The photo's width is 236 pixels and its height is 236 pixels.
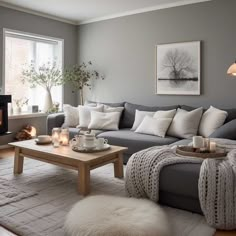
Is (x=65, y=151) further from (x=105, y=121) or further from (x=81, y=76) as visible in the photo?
(x=81, y=76)

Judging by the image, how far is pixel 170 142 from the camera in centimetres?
366

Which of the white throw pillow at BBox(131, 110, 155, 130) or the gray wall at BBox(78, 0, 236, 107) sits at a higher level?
the gray wall at BBox(78, 0, 236, 107)

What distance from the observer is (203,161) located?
2355 millimetres

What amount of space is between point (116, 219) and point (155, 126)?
2.14m

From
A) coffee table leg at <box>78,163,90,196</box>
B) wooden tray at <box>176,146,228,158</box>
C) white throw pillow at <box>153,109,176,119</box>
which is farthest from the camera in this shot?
white throw pillow at <box>153,109,176,119</box>

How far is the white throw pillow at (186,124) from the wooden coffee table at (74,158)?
104cm

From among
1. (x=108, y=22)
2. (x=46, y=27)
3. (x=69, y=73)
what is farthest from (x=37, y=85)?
(x=108, y=22)

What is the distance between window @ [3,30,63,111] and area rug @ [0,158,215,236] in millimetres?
1822

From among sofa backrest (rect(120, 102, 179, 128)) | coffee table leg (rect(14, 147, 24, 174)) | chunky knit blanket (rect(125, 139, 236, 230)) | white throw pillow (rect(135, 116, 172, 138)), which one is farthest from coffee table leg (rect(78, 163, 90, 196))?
sofa backrest (rect(120, 102, 179, 128))

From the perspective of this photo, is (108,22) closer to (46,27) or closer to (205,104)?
(46,27)

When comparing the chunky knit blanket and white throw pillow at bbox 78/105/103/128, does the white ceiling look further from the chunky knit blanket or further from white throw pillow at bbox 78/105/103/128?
the chunky knit blanket

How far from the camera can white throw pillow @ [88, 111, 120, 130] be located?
14.5ft

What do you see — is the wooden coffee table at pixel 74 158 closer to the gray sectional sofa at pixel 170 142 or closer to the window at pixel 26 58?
the gray sectional sofa at pixel 170 142

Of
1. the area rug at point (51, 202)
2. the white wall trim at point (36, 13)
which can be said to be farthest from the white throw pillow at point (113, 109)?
the white wall trim at point (36, 13)
